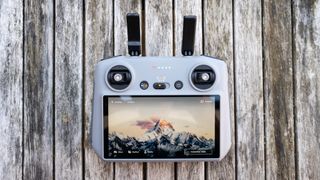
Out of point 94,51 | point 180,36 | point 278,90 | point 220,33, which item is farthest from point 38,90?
point 278,90

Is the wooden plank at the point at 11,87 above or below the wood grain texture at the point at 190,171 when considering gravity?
above

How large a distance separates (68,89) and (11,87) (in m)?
0.15

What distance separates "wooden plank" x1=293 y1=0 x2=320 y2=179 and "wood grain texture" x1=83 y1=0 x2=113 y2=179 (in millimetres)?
482

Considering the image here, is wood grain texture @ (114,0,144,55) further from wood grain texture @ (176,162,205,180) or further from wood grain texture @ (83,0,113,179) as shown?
wood grain texture @ (176,162,205,180)

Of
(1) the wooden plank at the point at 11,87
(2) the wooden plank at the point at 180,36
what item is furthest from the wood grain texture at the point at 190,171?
(1) the wooden plank at the point at 11,87

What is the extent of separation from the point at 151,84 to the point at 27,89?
334 millimetres

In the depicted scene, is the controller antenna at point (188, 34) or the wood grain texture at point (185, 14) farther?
the wood grain texture at point (185, 14)

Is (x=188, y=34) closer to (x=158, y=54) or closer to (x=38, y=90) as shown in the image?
(x=158, y=54)

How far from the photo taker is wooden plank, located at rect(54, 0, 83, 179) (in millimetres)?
1265

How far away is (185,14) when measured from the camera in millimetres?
1290

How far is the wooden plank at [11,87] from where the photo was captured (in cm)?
126

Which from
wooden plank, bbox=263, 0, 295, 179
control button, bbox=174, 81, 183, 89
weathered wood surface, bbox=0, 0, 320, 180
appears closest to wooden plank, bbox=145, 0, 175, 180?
weathered wood surface, bbox=0, 0, 320, 180

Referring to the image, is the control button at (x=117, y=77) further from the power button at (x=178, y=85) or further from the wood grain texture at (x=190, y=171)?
the wood grain texture at (x=190, y=171)

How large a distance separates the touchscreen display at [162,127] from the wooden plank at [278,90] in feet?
0.59
